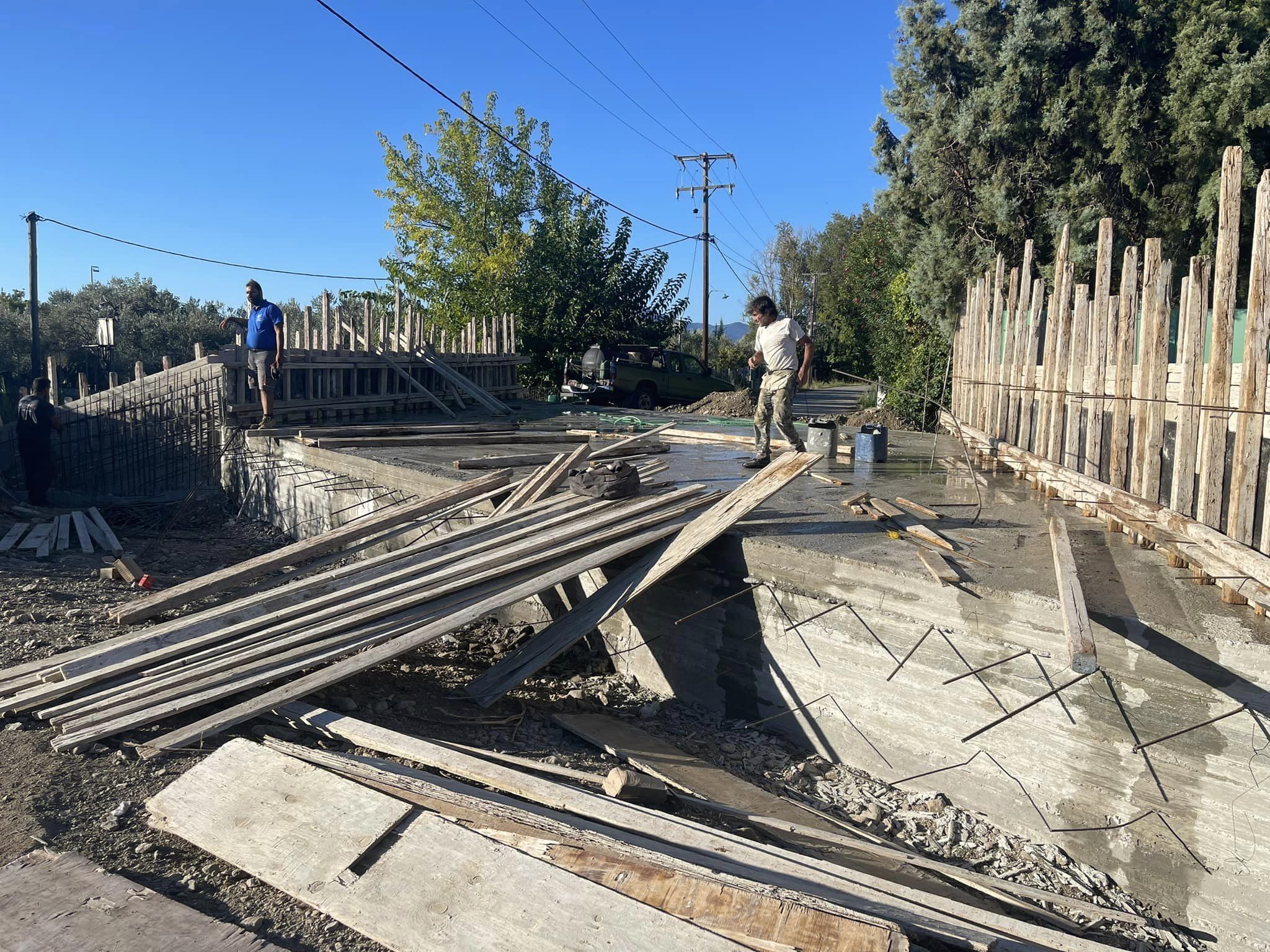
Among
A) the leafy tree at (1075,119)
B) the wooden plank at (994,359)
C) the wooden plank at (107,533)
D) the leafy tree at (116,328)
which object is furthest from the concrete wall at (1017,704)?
the leafy tree at (116,328)

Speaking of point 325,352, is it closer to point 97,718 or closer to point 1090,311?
point 97,718

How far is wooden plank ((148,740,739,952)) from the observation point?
3066mm

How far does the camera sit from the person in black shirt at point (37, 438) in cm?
1095

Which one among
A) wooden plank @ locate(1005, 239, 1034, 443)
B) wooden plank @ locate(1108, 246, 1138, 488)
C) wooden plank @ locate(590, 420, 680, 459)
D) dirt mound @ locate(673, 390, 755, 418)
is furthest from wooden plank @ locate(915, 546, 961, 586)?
dirt mound @ locate(673, 390, 755, 418)

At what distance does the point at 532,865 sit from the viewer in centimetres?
333

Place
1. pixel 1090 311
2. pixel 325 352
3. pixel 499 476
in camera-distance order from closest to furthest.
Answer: pixel 1090 311 → pixel 499 476 → pixel 325 352

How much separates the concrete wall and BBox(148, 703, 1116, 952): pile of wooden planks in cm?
68

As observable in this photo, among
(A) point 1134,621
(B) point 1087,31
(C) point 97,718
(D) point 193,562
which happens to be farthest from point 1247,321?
(B) point 1087,31

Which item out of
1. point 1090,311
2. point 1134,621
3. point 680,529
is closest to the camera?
point 1134,621

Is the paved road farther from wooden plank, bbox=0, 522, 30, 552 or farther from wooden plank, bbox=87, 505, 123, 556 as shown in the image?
wooden plank, bbox=0, 522, 30, 552

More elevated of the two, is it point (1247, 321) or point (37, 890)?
point (1247, 321)

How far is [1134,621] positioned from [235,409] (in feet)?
33.8

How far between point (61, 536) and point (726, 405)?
43.9 feet

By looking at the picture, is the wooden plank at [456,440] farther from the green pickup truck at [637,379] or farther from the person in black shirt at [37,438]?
the green pickup truck at [637,379]
